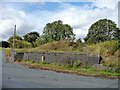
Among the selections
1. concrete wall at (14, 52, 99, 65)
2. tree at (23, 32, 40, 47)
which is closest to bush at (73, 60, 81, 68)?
concrete wall at (14, 52, 99, 65)

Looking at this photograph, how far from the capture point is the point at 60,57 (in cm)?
2412

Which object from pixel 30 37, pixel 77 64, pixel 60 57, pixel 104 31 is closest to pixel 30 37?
pixel 30 37

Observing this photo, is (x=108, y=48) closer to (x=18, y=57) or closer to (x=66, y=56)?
(x=66, y=56)

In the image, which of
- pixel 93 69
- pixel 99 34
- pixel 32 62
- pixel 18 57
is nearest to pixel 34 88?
pixel 93 69

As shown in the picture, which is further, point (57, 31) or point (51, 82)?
point (57, 31)

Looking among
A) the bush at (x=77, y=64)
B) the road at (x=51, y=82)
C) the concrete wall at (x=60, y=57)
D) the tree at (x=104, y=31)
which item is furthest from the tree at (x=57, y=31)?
the road at (x=51, y=82)

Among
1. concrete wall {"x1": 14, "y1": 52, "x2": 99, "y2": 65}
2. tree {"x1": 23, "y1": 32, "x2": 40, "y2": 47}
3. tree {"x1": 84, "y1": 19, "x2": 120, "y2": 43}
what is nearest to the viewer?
concrete wall {"x1": 14, "y1": 52, "x2": 99, "y2": 65}

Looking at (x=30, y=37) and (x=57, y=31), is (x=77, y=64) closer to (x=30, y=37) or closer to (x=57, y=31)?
(x=57, y=31)

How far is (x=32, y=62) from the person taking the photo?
87.7 feet

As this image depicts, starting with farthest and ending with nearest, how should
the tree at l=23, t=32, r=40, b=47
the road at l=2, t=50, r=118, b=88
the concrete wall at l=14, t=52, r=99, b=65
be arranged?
the tree at l=23, t=32, r=40, b=47, the concrete wall at l=14, t=52, r=99, b=65, the road at l=2, t=50, r=118, b=88

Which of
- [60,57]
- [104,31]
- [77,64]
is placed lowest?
[77,64]

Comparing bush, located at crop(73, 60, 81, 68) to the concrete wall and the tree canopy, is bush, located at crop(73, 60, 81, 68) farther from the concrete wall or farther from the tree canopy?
the tree canopy

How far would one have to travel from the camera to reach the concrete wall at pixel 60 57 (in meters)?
21.6

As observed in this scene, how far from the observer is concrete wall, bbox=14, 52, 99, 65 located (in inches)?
851
